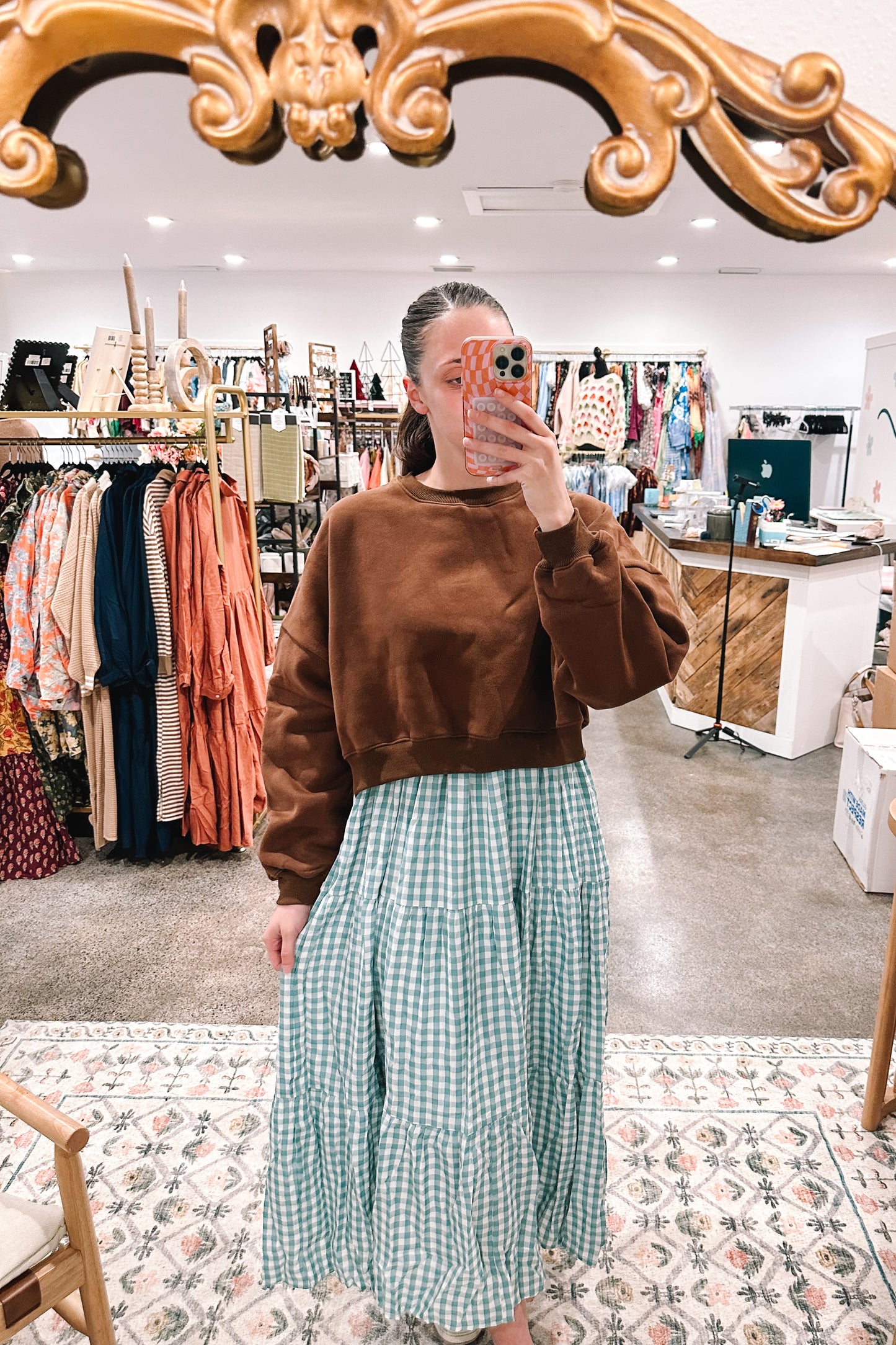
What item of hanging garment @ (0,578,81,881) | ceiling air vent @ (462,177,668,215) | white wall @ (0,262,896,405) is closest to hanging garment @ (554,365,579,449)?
white wall @ (0,262,896,405)

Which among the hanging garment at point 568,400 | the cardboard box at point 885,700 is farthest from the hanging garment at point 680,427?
the cardboard box at point 885,700

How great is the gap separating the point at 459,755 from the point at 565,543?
337 millimetres

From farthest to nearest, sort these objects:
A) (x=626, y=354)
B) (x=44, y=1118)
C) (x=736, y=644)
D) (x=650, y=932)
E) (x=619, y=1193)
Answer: (x=626, y=354), (x=736, y=644), (x=650, y=932), (x=619, y=1193), (x=44, y=1118)

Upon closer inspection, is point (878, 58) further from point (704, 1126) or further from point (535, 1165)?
point (704, 1126)

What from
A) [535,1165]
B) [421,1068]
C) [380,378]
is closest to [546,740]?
[421,1068]

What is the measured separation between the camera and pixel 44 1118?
1104mm

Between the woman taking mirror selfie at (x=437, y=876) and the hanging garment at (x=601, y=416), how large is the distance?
6.06 metres

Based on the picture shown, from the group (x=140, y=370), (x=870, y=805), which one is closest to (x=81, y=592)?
(x=140, y=370)

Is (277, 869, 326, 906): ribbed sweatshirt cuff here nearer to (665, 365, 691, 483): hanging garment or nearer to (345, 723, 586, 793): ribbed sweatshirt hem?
(345, 723, 586, 793): ribbed sweatshirt hem

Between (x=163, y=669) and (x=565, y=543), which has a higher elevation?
(x=565, y=543)

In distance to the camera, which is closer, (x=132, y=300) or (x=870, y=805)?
(x=132, y=300)

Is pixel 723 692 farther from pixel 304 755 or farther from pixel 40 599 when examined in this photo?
pixel 304 755

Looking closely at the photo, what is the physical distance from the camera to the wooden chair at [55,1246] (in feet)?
3.51

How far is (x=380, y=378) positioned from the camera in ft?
22.4
